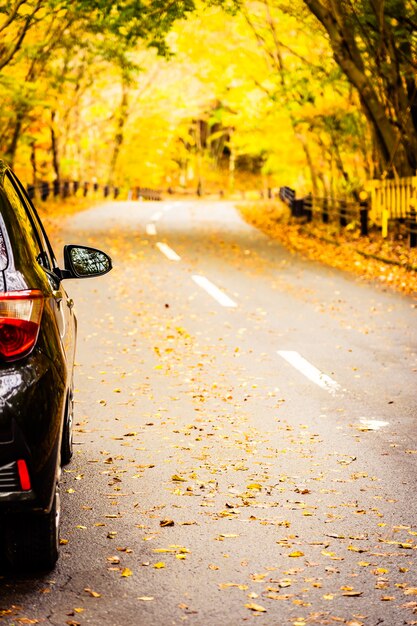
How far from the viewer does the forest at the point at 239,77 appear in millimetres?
21578

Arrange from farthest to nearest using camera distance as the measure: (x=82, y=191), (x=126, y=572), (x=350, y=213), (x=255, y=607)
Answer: (x=82, y=191) → (x=350, y=213) → (x=126, y=572) → (x=255, y=607)

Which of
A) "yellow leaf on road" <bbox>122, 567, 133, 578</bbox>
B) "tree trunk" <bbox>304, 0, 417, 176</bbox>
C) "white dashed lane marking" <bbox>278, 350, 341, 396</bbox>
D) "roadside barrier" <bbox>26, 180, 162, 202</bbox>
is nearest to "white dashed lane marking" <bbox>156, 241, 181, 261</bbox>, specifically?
"tree trunk" <bbox>304, 0, 417, 176</bbox>

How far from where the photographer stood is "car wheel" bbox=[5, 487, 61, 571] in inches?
165

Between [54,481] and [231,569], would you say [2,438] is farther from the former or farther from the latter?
[231,569]

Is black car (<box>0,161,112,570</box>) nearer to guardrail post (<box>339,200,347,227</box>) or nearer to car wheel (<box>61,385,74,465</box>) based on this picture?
car wheel (<box>61,385,74,465</box>)

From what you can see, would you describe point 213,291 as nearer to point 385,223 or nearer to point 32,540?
point 385,223

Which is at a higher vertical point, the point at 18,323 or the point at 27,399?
the point at 18,323

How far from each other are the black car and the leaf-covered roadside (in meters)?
12.5

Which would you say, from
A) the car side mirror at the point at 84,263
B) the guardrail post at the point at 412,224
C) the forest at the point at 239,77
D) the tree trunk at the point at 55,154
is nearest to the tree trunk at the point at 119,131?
the forest at the point at 239,77

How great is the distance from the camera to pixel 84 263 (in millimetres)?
5711

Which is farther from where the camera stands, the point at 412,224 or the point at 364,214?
the point at 364,214

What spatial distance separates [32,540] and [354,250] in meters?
19.6

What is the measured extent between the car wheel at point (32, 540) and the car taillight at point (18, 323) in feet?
2.46

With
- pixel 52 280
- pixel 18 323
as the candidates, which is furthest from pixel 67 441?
pixel 18 323
